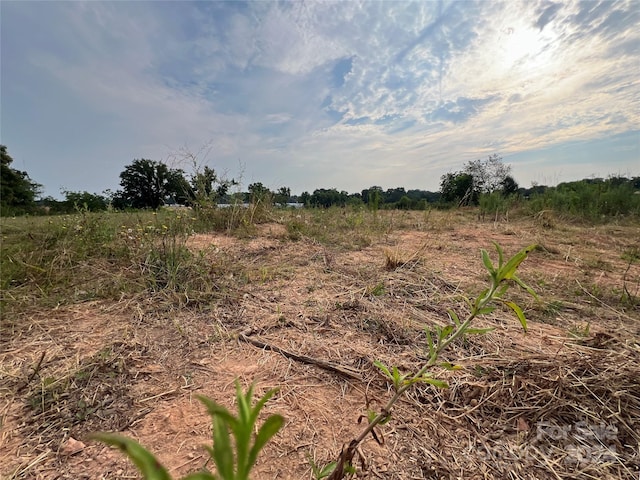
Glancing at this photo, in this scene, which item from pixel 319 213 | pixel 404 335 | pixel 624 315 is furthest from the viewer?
pixel 319 213

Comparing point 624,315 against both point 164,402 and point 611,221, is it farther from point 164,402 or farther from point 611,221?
point 611,221

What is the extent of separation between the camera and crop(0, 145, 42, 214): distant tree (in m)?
18.0

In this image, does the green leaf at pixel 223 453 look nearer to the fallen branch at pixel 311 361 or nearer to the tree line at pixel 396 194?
the fallen branch at pixel 311 361

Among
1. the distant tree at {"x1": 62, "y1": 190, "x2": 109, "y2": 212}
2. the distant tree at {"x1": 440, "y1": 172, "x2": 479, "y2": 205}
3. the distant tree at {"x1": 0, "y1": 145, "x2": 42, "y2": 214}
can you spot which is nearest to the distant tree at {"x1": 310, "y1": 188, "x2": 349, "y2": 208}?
the distant tree at {"x1": 440, "y1": 172, "x2": 479, "y2": 205}

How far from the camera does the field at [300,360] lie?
3.07 feet

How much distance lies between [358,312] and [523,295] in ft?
4.27

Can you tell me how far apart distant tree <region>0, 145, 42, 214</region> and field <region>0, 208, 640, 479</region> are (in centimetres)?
2192

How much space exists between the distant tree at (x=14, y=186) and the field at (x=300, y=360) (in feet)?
71.9

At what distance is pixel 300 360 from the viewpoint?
1408mm

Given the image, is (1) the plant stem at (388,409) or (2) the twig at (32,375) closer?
(1) the plant stem at (388,409)

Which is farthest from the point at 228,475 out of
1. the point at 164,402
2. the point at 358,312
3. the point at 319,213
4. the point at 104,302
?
the point at 319,213

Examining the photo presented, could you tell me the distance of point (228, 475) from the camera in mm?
282

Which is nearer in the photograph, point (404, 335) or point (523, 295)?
point (404, 335)

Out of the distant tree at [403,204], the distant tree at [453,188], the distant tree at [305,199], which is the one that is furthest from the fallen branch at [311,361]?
the distant tree at [403,204]
